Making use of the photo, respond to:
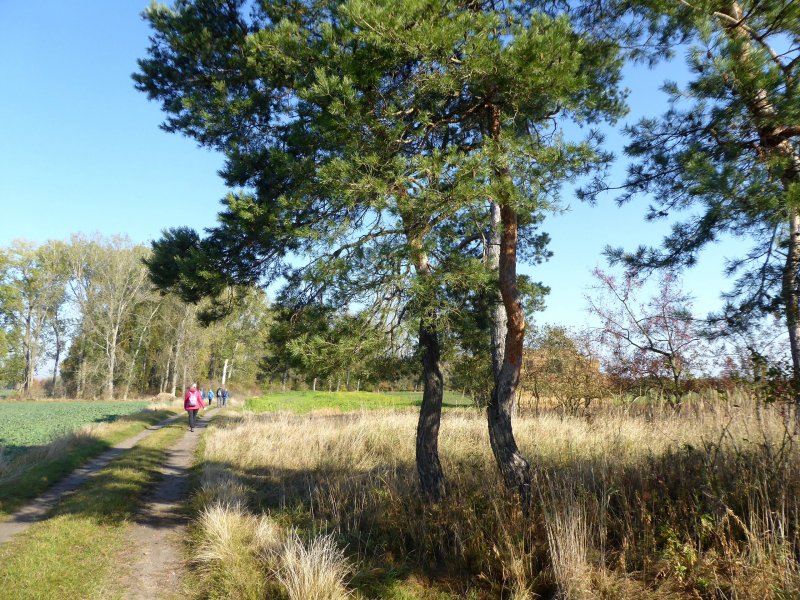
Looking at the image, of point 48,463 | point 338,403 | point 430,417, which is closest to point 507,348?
point 430,417

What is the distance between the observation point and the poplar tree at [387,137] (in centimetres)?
516

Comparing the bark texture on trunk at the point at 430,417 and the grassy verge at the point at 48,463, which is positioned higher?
the bark texture on trunk at the point at 430,417

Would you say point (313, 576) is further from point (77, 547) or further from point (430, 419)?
point (77, 547)

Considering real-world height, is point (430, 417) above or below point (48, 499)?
above

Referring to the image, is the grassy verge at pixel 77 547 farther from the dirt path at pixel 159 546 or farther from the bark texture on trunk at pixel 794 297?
the bark texture on trunk at pixel 794 297

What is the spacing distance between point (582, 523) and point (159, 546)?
5549 millimetres

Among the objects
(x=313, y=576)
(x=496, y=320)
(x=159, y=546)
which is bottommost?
(x=159, y=546)

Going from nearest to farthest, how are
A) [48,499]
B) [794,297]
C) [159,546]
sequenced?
[794,297] < [159,546] < [48,499]

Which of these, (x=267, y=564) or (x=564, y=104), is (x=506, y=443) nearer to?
(x=267, y=564)

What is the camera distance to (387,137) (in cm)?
567

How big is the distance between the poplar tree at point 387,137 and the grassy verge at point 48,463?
16.8 feet

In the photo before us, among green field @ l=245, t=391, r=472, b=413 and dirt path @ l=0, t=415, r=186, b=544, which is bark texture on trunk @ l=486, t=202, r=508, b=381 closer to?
dirt path @ l=0, t=415, r=186, b=544

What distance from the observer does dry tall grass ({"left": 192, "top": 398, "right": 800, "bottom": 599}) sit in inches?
149

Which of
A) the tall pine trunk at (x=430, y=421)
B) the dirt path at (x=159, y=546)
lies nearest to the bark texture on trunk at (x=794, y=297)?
the tall pine trunk at (x=430, y=421)
